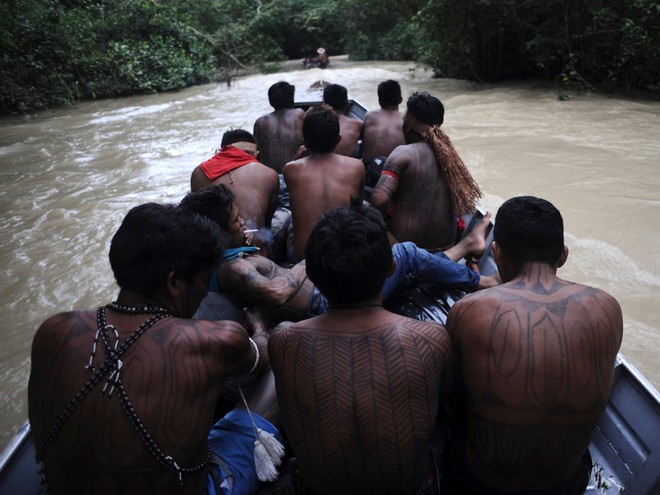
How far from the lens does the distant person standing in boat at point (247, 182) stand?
3.47m

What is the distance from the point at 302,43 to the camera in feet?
77.9

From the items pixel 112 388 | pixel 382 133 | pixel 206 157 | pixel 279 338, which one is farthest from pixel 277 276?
pixel 206 157

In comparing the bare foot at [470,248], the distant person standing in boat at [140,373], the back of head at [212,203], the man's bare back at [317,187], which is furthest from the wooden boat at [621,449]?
the man's bare back at [317,187]

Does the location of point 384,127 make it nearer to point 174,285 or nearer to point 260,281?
point 260,281

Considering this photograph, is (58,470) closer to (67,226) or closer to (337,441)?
(337,441)

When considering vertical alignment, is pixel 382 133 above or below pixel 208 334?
below

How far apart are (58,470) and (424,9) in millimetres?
11464

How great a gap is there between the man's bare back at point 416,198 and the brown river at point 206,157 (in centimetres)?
155

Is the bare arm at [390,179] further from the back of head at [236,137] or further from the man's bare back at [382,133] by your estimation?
the man's bare back at [382,133]

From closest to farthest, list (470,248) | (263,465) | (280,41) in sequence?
1. (263,465)
2. (470,248)
3. (280,41)

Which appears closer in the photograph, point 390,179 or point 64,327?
point 64,327

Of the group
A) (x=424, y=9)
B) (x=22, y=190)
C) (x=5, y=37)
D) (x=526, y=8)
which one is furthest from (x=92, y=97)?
(x=526, y=8)

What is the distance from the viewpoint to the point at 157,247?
61.2 inches

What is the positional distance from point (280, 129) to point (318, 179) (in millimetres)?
2178
